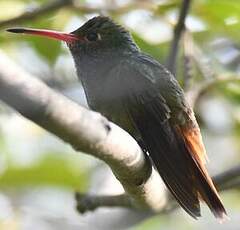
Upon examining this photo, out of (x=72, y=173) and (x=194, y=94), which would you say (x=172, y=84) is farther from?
(x=72, y=173)

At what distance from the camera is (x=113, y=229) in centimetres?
370

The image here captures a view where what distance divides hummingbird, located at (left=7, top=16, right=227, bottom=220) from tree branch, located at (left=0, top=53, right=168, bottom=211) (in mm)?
890

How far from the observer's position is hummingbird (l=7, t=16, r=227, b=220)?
2.99 meters

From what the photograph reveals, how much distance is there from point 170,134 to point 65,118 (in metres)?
1.69

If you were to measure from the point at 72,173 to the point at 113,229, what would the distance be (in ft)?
3.03

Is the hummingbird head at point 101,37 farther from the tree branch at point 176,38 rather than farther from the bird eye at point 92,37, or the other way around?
the tree branch at point 176,38

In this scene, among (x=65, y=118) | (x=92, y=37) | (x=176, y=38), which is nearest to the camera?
(x=65, y=118)

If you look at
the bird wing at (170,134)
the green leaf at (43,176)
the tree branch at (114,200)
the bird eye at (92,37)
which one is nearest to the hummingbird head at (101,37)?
the bird eye at (92,37)

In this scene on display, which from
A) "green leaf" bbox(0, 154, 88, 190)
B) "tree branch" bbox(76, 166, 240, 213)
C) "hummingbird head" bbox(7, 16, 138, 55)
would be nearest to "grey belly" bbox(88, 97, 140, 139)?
"tree branch" bbox(76, 166, 240, 213)

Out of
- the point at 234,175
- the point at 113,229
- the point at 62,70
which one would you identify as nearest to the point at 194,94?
the point at 234,175

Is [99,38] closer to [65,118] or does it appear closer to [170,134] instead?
[170,134]

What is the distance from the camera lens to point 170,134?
3086 mm

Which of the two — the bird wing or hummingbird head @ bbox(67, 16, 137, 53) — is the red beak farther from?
the bird wing

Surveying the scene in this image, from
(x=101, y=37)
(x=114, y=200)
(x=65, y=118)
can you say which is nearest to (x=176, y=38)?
(x=101, y=37)
